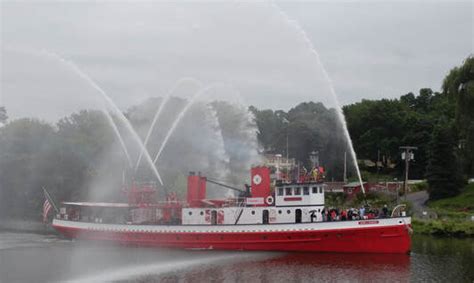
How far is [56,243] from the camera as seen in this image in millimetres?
53219

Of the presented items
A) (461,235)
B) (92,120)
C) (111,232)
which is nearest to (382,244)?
(461,235)

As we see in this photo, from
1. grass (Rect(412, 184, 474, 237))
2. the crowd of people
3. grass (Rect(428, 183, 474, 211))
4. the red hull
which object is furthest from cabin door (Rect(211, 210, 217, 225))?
grass (Rect(428, 183, 474, 211))

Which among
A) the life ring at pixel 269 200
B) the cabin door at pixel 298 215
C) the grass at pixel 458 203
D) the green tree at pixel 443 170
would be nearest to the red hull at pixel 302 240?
the cabin door at pixel 298 215

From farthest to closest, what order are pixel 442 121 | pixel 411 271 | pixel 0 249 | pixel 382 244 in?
pixel 442 121, pixel 0 249, pixel 382 244, pixel 411 271

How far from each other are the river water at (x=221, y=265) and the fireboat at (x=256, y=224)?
4.23ft

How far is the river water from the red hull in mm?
1024

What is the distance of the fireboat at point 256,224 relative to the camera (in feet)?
148

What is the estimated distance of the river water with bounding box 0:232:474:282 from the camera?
35844mm

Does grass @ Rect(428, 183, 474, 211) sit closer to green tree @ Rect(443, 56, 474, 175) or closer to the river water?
green tree @ Rect(443, 56, 474, 175)

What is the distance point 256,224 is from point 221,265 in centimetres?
758

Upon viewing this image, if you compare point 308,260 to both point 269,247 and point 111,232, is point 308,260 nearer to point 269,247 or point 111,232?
point 269,247

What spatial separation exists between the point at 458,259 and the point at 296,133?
77.1 meters

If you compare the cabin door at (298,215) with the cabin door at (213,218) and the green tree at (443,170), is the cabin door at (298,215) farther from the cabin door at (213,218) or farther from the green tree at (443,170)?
the green tree at (443,170)

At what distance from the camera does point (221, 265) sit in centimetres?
4006
